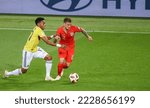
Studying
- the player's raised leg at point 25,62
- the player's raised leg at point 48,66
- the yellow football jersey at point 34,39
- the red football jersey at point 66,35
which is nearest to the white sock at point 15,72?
the player's raised leg at point 25,62

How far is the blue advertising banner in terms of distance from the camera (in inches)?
1122

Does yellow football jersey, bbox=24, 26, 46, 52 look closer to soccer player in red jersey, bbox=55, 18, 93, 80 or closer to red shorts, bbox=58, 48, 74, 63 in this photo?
soccer player in red jersey, bbox=55, 18, 93, 80

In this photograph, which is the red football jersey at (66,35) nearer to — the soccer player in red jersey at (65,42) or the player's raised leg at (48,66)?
the soccer player in red jersey at (65,42)

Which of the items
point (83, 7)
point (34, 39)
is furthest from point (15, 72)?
point (83, 7)

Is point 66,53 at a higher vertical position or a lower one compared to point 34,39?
lower

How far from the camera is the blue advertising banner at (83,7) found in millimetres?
28500

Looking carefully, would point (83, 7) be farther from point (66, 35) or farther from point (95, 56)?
point (66, 35)

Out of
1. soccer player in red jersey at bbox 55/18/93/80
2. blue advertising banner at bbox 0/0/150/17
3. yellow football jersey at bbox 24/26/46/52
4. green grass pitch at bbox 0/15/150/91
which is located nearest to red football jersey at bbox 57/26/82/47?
soccer player in red jersey at bbox 55/18/93/80

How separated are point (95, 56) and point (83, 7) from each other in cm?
904

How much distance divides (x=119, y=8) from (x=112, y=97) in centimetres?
1665

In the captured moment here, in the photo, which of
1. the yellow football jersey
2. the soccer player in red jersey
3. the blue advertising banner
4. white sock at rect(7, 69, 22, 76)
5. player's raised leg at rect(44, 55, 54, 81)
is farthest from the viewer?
the blue advertising banner

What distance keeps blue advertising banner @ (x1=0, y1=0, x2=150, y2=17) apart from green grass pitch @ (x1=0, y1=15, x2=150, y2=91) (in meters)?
0.41

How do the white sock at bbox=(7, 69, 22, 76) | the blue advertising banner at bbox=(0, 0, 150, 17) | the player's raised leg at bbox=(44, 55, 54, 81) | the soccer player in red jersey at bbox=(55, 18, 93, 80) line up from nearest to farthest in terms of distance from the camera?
1. the player's raised leg at bbox=(44, 55, 54, 81)
2. the white sock at bbox=(7, 69, 22, 76)
3. the soccer player in red jersey at bbox=(55, 18, 93, 80)
4. the blue advertising banner at bbox=(0, 0, 150, 17)

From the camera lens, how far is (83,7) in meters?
28.8
